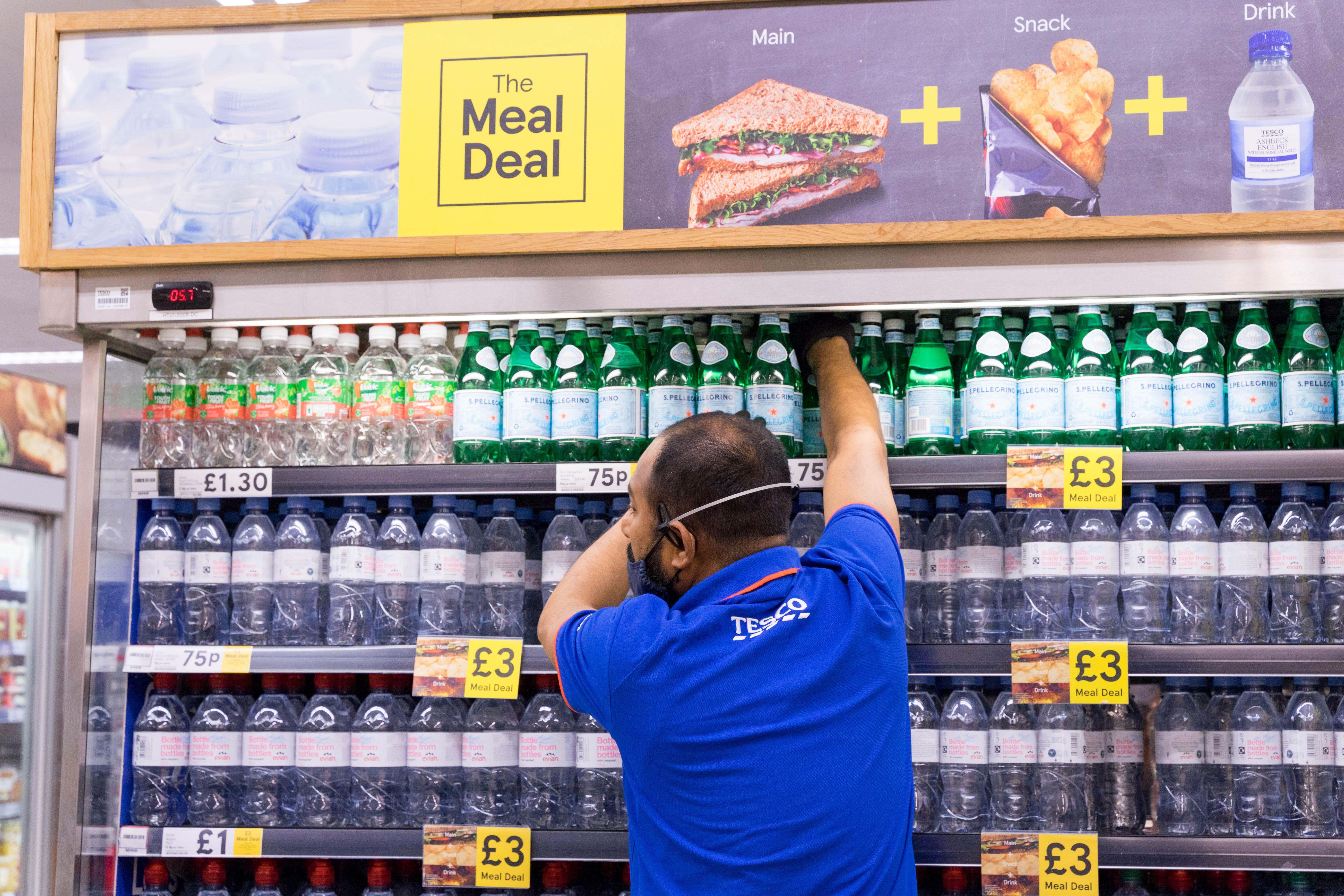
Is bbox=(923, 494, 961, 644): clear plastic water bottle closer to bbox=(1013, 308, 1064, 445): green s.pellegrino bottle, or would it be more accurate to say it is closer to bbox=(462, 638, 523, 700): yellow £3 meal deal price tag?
bbox=(1013, 308, 1064, 445): green s.pellegrino bottle

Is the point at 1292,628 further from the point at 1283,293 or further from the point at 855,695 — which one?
the point at 855,695

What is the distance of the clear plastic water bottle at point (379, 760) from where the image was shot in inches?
103

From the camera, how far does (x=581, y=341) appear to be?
9.21 feet

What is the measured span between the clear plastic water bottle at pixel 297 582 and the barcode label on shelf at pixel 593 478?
681mm

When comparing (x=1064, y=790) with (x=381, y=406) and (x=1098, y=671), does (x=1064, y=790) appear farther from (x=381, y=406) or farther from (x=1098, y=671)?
(x=381, y=406)

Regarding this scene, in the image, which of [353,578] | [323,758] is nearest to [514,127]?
[353,578]

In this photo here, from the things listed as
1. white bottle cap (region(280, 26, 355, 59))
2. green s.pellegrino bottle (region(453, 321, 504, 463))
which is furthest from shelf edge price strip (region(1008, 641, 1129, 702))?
white bottle cap (region(280, 26, 355, 59))

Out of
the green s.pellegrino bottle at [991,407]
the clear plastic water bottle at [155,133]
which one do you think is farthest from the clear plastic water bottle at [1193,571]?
the clear plastic water bottle at [155,133]

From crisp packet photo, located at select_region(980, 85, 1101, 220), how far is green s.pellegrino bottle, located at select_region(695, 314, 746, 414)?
663 millimetres

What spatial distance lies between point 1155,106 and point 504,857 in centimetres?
216

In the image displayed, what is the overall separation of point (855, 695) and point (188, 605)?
186 cm

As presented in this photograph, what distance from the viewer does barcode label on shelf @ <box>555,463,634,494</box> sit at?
245 cm

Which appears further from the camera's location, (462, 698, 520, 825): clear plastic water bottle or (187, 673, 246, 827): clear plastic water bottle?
(187, 673, 246, 827): clear plastic water bottle

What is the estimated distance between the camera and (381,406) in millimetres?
2807
